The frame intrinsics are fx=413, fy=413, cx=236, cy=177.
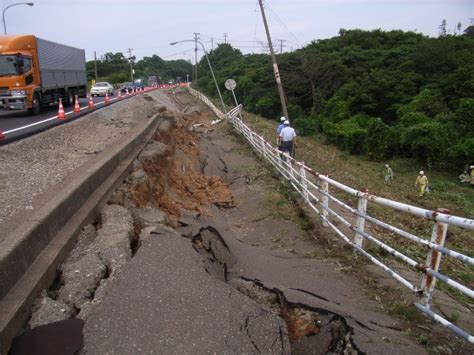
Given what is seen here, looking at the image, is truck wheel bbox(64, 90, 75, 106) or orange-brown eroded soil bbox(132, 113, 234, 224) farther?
truck wheel bbox(64, 90, 75, 106)

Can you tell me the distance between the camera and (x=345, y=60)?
47469 millimetres

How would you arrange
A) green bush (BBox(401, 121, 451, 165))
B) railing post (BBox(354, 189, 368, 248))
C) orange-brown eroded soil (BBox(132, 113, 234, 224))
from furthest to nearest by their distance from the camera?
green bush (BBox(401, 121, 451, 165)) < orange-brown eroded soil (BBox(132, 113, 234, 224)) < railing post (BBox(354, 189, 368, 248))

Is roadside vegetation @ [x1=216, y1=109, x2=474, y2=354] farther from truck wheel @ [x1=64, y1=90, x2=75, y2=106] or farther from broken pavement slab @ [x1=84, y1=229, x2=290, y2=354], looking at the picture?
truck wheel @ [x1=64, y1=90, x2=75, y2=106]

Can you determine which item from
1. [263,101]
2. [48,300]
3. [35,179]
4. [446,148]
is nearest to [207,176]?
[35,179]

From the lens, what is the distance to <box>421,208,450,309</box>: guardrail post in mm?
3717

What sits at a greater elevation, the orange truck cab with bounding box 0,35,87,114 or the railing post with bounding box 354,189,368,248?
the orange truck cab with bounding box 0,35,87,114

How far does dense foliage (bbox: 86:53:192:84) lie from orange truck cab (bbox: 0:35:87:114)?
190 feet

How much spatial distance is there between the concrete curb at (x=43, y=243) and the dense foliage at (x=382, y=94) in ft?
69.3

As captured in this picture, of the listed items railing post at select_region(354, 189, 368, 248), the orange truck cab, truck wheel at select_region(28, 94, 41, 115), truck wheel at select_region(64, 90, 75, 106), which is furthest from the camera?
truck wheel at select_region(64, 90, 75, 106)

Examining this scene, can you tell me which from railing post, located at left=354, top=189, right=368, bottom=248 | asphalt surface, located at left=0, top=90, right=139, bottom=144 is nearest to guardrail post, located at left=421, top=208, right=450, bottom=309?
railing post, located at left=354, top=189, right=368, bottom=248

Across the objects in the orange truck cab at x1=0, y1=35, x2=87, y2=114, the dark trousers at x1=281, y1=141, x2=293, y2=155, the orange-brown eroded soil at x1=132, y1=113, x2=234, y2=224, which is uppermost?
the orange truck cab at x1=0, y1=35, x2=87, y2=114

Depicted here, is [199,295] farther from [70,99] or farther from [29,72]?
[70,99]

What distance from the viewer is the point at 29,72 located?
Answer: 57.4ft

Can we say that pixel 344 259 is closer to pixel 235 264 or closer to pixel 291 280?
pixel 291 280
